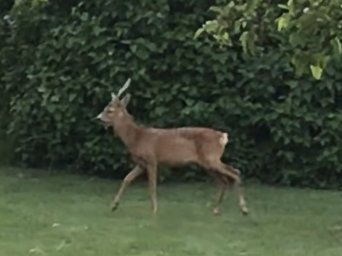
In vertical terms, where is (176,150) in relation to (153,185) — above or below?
above

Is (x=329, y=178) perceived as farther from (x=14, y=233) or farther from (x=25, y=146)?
(x=14, y=233)

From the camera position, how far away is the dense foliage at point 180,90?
13883 mm

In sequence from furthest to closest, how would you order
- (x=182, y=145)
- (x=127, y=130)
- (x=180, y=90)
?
1. (x=180, y=90)
2. (x=127, y=130)
3. (x=182, y=145)

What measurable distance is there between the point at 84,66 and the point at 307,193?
2.99 meters

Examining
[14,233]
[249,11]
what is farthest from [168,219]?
[249,11]

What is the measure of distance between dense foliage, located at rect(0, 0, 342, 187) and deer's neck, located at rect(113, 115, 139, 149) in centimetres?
182

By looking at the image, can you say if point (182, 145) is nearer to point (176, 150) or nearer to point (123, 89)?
point (176, 150)

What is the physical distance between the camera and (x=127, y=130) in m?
12.2

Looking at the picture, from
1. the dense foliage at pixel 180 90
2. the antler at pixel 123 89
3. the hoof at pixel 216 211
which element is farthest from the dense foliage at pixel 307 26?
the dense foliage at pixel 180 90

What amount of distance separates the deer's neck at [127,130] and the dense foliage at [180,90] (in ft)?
5.97

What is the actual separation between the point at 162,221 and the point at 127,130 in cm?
140

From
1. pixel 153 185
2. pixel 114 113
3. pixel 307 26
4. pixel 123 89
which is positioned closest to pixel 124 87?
pixel 123 89

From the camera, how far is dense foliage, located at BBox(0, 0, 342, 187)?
1388 cm

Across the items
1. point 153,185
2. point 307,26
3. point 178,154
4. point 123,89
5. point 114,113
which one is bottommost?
point 153,185
